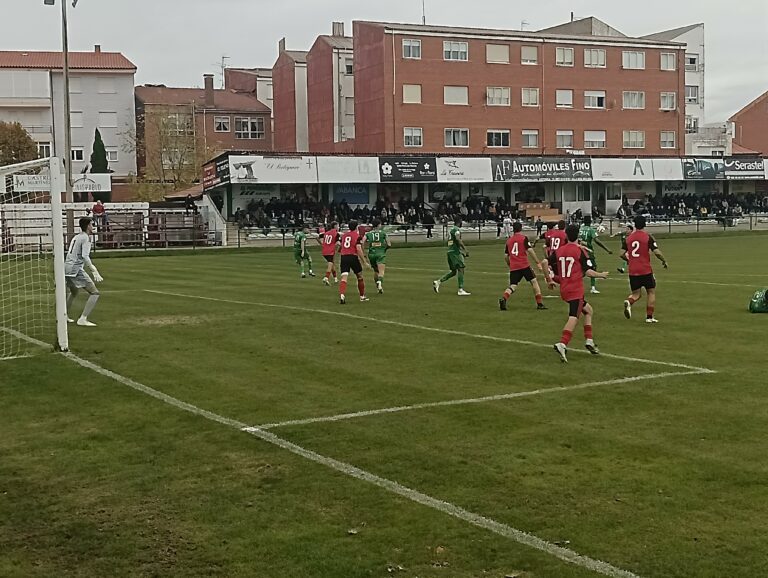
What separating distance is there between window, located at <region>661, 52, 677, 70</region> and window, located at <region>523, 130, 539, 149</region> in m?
13.4

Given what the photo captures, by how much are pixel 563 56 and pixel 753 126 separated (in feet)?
133

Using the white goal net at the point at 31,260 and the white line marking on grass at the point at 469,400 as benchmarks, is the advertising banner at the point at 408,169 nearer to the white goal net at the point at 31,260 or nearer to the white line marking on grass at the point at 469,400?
the white goal net at the point at 31,260

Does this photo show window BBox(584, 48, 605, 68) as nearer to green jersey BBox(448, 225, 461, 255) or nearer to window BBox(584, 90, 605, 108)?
window BBox(584, 90, 605, 108)

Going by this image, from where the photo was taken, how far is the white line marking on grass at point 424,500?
5.81 metres

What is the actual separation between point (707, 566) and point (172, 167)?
79336mm

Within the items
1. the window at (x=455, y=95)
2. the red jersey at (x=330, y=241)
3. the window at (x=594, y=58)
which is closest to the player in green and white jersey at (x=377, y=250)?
the red jersey at (x=330, y=241)

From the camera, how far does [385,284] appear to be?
1078 inches

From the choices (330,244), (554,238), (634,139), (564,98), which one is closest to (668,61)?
(634,139)

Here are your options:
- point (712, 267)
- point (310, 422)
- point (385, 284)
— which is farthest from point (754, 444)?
point (712, 267)

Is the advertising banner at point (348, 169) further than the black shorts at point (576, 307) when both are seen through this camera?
Yes

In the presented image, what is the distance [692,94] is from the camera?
4313 inches

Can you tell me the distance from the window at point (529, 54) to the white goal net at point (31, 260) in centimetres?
5307

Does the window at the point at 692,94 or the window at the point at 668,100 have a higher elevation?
the window at the point at 692,94

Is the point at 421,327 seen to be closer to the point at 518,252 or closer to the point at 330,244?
the point at 518,252
